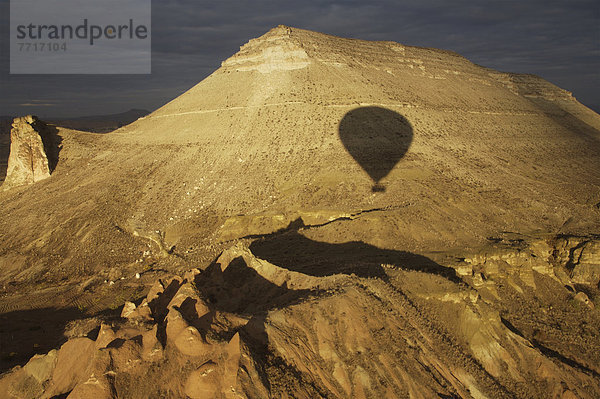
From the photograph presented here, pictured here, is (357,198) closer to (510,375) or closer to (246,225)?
(246,225)

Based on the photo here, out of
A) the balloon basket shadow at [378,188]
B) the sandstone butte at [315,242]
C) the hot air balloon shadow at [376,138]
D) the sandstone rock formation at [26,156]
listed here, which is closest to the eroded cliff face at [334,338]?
the sandstone butte at [315,242]

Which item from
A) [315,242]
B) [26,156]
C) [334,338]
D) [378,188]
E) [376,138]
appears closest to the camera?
[334,338]

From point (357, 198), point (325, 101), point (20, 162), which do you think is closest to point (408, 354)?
point (357, 198)

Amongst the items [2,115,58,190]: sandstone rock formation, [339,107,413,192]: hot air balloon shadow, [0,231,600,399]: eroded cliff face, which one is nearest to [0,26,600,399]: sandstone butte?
[0,231,600,399]: eroded cliff face

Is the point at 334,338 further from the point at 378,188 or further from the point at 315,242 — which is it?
the point at 378,188

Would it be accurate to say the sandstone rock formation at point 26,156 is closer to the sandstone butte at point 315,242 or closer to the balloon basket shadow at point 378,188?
the sandstone butte at point 315,242

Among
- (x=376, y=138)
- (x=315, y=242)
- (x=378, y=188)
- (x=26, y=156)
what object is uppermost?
(x=376, y=138)

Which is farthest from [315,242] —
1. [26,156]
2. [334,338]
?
[26,156]
